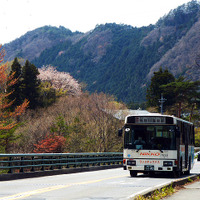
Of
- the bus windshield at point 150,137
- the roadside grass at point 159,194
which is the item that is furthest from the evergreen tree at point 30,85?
the roadside grass at point 159,194

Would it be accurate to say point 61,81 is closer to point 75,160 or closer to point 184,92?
point 184,92

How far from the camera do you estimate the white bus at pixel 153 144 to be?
66.2ft

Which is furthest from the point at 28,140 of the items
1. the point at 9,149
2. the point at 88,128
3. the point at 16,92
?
the point at 16,92

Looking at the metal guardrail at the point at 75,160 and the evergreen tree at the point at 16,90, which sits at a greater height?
the evergreen tree at the point at 16,90

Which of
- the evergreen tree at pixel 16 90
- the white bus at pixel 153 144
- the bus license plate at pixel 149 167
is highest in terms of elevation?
the evergreen tree at pixel 16 90

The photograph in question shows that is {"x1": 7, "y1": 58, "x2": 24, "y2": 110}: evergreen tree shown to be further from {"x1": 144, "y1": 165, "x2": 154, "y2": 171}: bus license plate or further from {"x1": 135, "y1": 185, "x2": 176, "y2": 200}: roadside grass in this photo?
{"x1": 135, "y1": 185, "x2": 176, "y2": 200}: roadside grass

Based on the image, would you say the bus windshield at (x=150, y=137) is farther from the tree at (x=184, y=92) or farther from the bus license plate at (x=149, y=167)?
the tree at (x=184, y=92)

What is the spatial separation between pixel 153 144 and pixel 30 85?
51.8 meters

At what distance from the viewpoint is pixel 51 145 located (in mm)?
45969

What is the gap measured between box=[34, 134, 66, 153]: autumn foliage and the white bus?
25669 mm

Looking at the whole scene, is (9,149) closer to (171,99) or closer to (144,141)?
(144,141)

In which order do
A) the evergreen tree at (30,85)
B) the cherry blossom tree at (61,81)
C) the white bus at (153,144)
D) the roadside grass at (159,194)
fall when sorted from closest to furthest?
the roadside grass at (159,194) < the white bus at (153,144) < the evergreen tree at (30,85) < the cherry blossom tree at (61,81)

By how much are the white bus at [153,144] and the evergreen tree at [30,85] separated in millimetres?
50145

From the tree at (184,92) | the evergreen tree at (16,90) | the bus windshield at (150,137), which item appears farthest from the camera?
the tree at (184,92)
